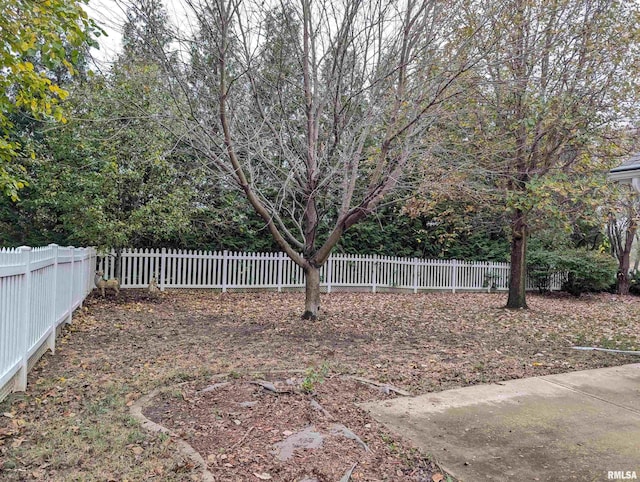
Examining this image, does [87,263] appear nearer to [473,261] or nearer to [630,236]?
[473,261]

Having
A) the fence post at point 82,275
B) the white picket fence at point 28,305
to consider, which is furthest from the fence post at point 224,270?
the white picket fence at point 28,305

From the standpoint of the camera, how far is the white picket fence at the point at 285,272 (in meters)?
12.1

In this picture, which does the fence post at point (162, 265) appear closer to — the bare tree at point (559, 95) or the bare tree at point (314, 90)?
the bare tree at point (314, 90)

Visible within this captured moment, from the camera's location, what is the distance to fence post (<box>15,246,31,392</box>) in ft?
13.4

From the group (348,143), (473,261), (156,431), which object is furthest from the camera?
(473,261)

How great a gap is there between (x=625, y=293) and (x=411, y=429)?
1660cm

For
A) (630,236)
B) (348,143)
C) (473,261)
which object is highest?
(348,143)

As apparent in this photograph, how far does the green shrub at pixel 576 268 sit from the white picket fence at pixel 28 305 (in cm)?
1371

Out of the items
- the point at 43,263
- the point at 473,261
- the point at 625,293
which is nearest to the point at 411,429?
the point at 43,263

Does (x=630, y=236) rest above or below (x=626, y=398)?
above

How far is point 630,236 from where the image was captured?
1667 cm

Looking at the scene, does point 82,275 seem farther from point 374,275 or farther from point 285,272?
point 374,275

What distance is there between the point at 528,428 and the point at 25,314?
14.2ft

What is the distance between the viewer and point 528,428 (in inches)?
139
